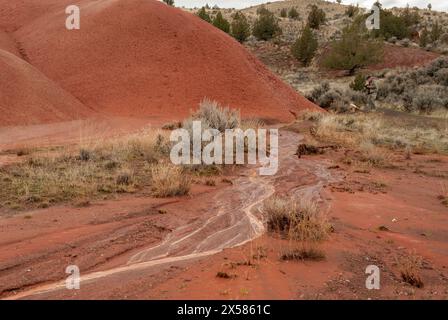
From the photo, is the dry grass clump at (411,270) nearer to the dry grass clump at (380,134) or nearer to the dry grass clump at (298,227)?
the dry grass clump at (298,227)

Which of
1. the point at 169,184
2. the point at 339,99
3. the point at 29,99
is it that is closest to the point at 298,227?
the point at 169,184

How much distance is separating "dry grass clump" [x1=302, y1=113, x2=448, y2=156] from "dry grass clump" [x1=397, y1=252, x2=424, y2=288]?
6.48 meters

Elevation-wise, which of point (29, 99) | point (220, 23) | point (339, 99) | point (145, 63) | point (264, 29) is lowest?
point (29, 99)

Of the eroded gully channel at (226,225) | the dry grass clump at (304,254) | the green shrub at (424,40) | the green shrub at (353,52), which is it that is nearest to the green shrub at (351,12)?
the green shrub at (424,40)

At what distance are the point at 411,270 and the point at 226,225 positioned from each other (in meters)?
2.35

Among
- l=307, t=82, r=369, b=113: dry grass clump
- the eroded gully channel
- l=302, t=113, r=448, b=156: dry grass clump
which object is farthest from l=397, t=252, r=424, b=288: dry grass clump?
l=307, t=82, r=369, b=113: dry grass clump

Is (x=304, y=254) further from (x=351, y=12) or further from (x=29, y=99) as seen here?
(x=351, y=12)

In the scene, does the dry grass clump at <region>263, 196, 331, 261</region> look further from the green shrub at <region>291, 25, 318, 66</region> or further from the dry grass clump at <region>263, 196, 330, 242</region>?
the green shrub at <region>291, 25, 318, 66</region>

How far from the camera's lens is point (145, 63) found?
19.8 meters

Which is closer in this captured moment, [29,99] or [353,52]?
[29,99]

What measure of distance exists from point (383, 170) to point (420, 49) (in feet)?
112

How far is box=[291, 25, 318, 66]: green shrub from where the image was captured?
37.2 meters
